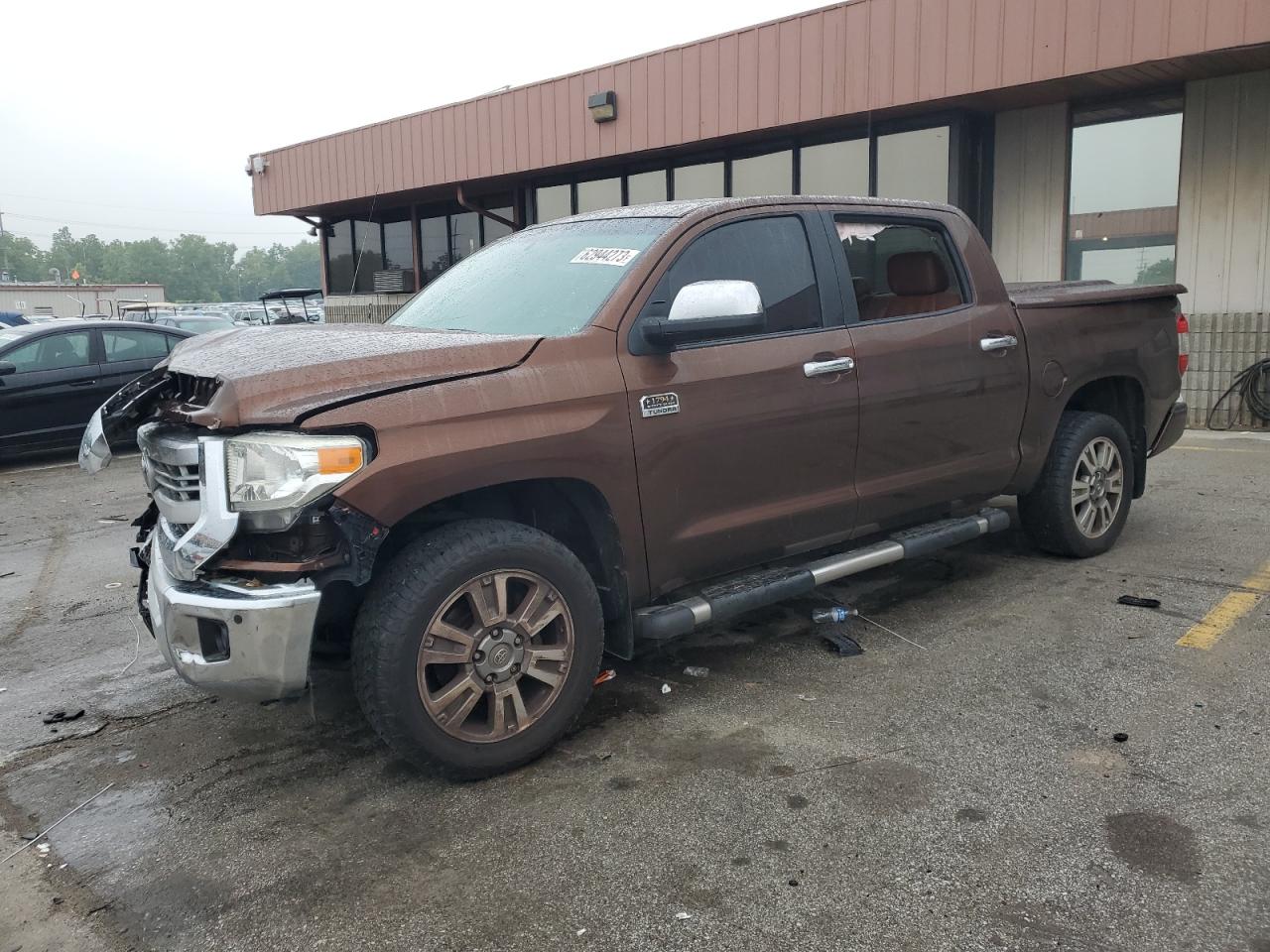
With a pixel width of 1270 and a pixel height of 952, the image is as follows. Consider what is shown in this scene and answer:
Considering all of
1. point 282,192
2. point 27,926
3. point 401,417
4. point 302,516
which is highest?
point 282,192

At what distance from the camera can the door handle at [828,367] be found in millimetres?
3934

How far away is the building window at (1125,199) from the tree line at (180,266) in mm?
107346

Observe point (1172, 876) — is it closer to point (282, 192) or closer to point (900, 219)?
point (900, 219)

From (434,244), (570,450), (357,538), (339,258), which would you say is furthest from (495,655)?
(339,258)

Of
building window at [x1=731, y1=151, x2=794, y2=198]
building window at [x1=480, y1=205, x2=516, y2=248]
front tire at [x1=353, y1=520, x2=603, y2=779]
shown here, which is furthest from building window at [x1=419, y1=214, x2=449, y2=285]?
front tire at [x1=353, y1=520, x2=603, y2=779]

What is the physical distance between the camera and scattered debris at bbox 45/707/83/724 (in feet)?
12.7

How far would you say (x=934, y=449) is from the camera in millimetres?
4484

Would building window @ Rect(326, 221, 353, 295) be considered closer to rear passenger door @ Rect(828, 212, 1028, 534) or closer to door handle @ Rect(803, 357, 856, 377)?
rear passenger door @ Rect(828, 212, 1028, 534)

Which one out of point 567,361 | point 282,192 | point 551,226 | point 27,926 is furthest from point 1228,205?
point 282,192

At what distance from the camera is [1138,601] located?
15.5ft

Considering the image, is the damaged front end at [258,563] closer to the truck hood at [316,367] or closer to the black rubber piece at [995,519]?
the truck hood at [316,367]

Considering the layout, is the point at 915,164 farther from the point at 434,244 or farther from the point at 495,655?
the point at 434,244

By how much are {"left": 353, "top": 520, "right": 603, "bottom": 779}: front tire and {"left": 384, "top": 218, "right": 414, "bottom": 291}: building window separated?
17.1m

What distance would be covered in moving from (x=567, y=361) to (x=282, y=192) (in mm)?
19288
